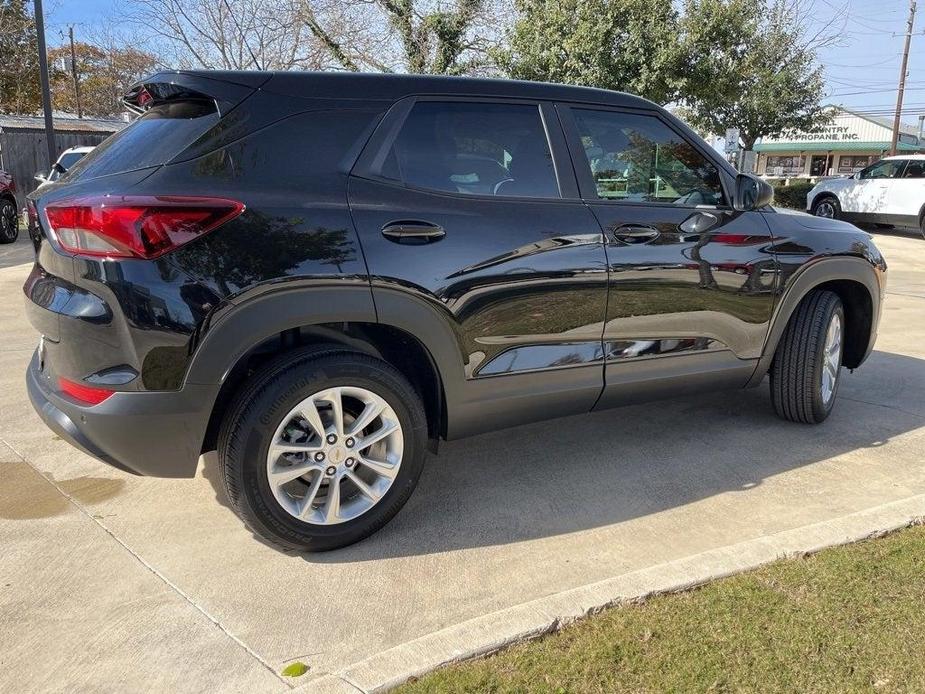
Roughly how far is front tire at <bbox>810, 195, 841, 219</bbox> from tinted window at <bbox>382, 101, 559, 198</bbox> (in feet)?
54.5

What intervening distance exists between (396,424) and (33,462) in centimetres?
206

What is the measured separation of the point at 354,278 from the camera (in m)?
2.77

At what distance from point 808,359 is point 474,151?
7.59ft

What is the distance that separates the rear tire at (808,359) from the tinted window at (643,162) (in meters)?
0.92

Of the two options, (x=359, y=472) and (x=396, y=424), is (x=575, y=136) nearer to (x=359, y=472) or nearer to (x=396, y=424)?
(x=396, y=424)

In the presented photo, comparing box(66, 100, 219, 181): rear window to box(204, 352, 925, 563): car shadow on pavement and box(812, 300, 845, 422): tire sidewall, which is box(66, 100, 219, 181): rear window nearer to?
box(204, 352, 925, 563): car shadow on pavement

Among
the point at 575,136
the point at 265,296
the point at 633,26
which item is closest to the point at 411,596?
the point at 265,296

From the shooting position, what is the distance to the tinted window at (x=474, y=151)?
3.04m

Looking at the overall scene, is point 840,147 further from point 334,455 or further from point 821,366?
point 334,455

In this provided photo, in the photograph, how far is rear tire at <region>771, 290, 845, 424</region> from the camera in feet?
13.8

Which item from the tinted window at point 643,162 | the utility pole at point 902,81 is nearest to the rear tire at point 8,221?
the tinted window at point 643,162

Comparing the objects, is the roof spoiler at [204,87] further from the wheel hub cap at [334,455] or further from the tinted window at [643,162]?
the tinted window at [643,162]

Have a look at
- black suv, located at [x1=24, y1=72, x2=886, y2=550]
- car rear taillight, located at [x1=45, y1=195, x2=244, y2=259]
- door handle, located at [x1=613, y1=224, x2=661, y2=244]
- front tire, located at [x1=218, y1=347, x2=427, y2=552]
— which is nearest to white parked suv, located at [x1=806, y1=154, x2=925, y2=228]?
black suv, located at [x1=24, y1=72, x2=886, y2=550]

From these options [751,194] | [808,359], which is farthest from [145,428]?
[808,359]
